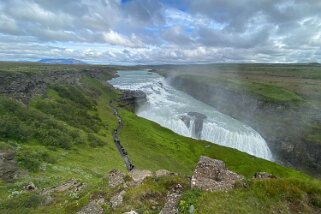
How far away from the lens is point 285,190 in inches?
752

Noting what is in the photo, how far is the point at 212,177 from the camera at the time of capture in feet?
73.3

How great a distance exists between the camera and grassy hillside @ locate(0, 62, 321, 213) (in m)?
18.8

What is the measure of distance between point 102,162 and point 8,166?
63.5 ft

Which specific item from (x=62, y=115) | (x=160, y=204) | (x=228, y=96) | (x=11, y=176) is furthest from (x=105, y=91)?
(x=160, y=204)

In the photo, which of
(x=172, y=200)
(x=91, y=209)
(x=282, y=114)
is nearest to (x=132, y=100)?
(x=282, y=114)

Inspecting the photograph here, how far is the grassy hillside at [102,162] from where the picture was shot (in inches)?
738

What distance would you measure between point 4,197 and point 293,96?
12669 cm

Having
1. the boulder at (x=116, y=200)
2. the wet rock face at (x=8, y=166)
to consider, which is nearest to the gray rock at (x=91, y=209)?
the boulder at (x=116, y=200)

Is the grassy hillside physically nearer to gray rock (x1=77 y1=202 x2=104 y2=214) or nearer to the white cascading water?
gray rock (x1=77 y1=202 x2=104 y2=214)

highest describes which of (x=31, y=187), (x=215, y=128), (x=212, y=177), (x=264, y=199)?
(x=264, y=199)

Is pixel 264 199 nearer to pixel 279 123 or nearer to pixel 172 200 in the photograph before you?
pixel 172 200

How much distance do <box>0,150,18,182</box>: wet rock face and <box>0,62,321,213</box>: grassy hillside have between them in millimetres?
844

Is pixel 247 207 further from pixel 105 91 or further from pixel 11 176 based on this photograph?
pixel 105 91

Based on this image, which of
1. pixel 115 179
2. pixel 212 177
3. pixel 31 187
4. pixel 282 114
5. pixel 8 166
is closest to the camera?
pixel 212 177
